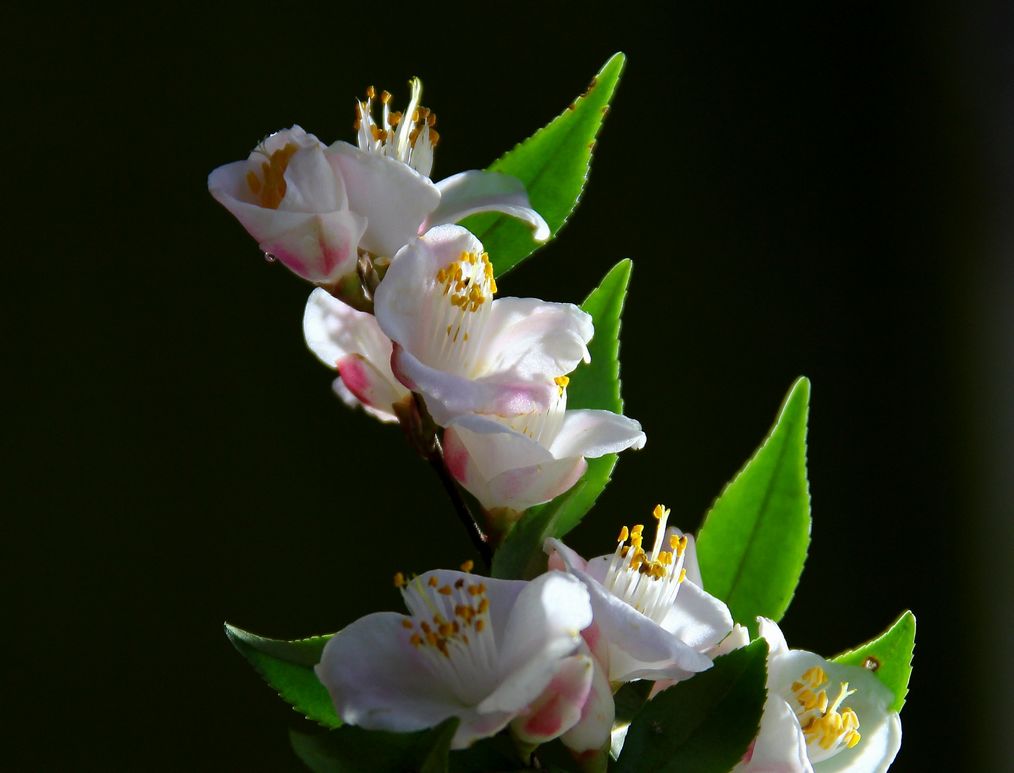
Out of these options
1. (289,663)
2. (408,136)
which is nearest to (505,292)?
(408,136)

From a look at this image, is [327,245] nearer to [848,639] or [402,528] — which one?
[402,528]

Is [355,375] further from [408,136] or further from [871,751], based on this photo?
[871,751]

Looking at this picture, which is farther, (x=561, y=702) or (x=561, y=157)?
(x=561, y=157)

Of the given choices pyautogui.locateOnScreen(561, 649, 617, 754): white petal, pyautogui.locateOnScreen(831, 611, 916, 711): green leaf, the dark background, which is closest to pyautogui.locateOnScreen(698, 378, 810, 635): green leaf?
pyautogui.locateOnScreen(831, 611, 916, 711): green leaf

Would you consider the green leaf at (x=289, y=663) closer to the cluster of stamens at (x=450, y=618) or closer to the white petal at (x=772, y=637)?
the cluster of stamens at (x=450, y=618)

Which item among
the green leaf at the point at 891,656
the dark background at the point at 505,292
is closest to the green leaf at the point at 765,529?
the green leaf at the point at 891,656

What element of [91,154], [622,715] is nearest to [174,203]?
[91,154]
